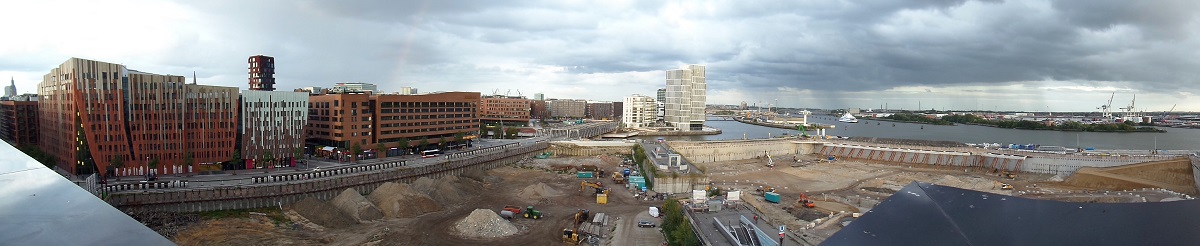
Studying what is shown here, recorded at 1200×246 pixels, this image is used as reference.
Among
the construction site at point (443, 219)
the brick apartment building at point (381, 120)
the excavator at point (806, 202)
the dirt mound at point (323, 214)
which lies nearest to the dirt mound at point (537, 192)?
the construction site at point (443, 219)

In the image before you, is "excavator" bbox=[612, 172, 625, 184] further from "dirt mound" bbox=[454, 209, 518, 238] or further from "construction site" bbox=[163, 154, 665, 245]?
"dirt mound" bbox=[454, 209, 518, 238]

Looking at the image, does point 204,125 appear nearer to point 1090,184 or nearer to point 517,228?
point 517,228

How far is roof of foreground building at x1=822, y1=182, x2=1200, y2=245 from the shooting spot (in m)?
11.0

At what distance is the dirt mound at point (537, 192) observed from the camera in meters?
44.0

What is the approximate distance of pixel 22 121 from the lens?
168 feet

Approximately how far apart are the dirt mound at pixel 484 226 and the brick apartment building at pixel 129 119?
24.7 metres

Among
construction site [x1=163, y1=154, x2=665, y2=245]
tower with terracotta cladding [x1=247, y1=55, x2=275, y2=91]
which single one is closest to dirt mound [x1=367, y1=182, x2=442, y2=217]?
construction site [x1=163, y1=154, x2=665, y2=245]

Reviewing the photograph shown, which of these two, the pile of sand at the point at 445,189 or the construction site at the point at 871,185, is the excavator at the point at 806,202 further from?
the pile of sand at the point at 445,189

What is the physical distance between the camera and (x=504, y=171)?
58594 millimetres

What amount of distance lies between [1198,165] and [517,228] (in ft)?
174

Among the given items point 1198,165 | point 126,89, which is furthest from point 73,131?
point 1198,165

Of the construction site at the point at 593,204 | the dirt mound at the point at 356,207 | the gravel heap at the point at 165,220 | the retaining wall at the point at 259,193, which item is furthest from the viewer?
the retaining wall at the point at 259,193

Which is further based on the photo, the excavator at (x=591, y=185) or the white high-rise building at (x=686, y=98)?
the white high-rise building at (x=686, y=98)

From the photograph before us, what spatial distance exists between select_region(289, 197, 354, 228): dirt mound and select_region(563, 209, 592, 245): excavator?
41.8 ft
